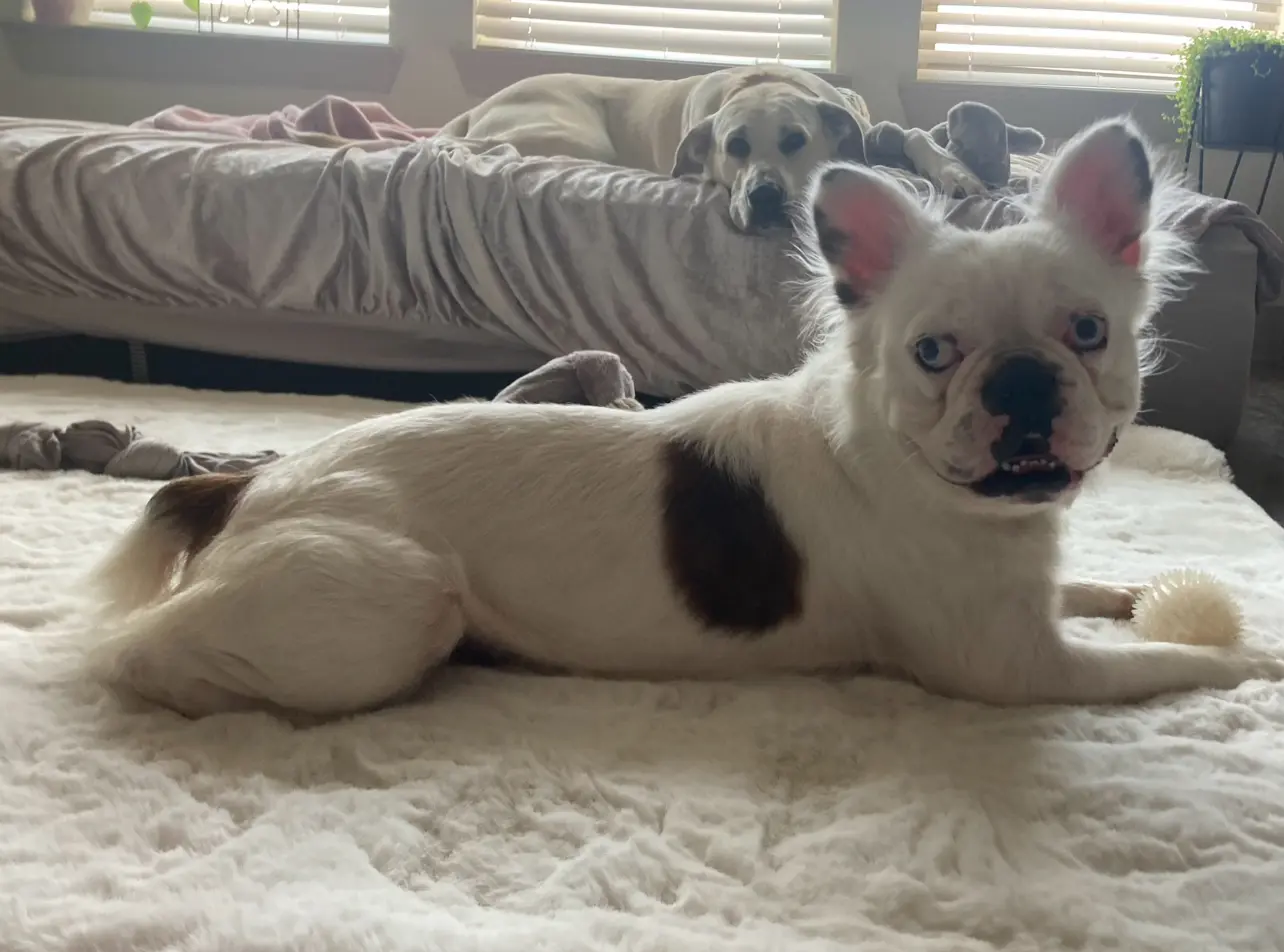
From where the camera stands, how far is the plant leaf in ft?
17.8

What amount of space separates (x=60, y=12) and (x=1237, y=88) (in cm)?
538

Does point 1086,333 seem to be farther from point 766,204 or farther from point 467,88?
point 467,88

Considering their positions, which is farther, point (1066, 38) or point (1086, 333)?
point (1066, 38)

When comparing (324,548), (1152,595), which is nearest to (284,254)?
(324,548)

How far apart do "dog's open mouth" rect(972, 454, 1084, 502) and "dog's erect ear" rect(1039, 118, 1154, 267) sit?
1.12 ft

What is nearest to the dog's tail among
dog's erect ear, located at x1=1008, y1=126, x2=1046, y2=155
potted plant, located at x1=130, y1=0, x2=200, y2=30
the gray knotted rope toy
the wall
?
the gray knotted rope toy

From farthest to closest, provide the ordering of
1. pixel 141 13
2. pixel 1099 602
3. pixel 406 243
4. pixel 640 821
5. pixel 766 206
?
pixel 141 13 → pixel 406 243 → pixel 766 206 → pixel 1099 602 → pixel 640 821

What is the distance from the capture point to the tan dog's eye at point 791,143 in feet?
11.3

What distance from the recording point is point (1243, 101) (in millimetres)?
4391

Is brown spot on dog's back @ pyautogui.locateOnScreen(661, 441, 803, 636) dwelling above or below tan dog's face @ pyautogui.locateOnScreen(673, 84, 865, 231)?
below

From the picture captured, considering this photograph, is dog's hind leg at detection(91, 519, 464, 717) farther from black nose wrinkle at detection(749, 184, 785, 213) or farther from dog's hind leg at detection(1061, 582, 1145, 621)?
black nose wrinkle at detection(749, 184, 785, 213)

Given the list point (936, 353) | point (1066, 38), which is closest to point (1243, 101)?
point (1066, 38)

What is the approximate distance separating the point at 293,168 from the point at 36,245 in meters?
0.82

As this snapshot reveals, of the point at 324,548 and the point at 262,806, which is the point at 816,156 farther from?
the point at 262,806
